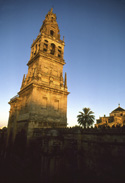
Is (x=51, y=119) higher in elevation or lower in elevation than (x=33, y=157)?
higher

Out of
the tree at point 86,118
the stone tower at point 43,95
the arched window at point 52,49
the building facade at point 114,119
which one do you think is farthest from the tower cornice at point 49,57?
the building facade at point 114,119

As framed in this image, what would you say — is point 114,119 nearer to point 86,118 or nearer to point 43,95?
point 86,118

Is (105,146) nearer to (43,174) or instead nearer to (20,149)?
(43,174)

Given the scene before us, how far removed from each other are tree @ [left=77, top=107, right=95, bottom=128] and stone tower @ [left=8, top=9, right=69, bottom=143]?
46.2 feet

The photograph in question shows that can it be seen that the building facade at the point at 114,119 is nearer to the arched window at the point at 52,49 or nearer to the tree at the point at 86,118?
the tree at the point at 86,118

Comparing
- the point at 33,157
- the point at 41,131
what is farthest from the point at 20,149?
the point at 41,131

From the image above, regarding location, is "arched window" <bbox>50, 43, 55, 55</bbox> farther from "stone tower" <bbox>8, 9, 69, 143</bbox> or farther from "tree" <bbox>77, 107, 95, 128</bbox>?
"tree" <bbox>77, 107, 95, 128</bbox>

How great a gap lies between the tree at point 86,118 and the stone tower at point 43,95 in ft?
46.2

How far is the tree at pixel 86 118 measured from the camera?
35.3 m

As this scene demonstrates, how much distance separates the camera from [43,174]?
35.8ft

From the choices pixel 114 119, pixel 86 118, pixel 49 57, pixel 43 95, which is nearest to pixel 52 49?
pixel 49 57

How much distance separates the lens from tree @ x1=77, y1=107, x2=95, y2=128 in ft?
116

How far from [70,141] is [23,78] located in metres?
19.6

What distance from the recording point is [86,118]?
118 ft
